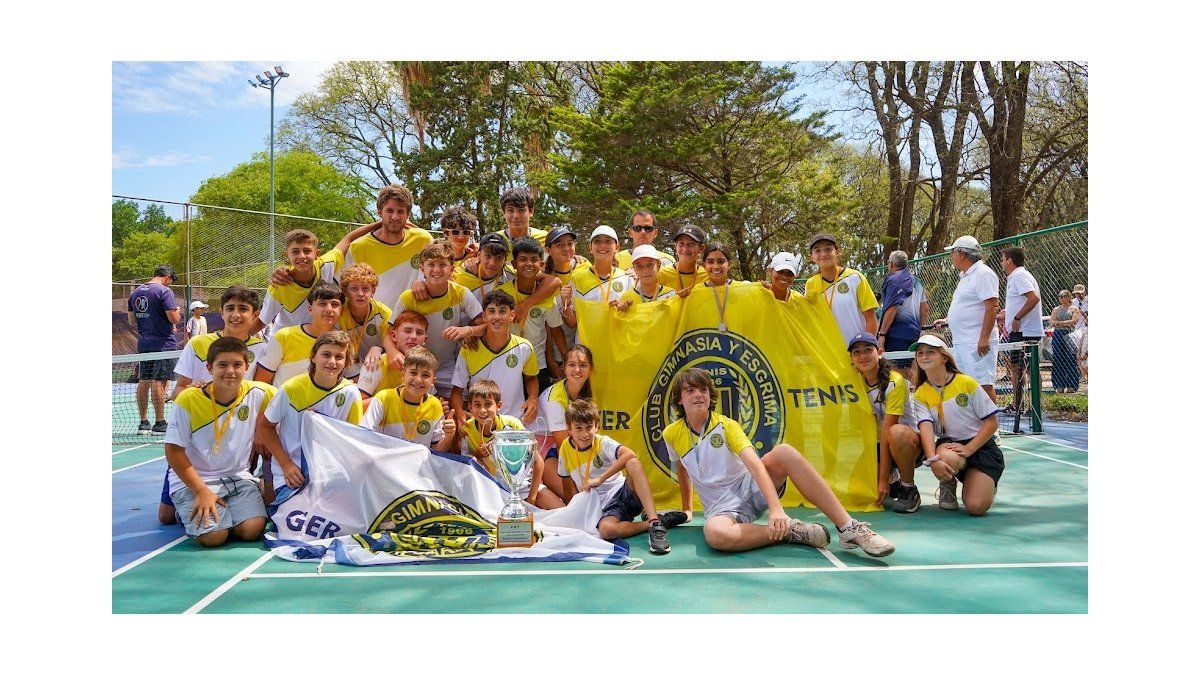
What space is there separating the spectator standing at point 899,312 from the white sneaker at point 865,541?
4775 mm

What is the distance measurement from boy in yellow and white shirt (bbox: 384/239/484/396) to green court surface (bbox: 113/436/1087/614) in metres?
1.83

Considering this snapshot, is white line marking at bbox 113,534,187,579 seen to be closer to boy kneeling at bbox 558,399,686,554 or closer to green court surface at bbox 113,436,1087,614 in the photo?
green court surface at bbox 113,436,1087,614

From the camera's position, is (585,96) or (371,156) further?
(371,156)

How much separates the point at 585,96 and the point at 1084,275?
20.9 m

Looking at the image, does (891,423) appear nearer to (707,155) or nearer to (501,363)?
(501,363)

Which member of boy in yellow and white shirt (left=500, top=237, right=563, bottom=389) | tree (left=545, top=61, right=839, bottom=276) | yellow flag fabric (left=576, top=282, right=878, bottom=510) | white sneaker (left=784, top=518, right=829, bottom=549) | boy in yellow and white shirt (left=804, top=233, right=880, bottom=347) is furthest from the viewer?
tree (left=545, top=61, right=839, bottom=276)

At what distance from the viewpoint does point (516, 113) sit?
27172mm

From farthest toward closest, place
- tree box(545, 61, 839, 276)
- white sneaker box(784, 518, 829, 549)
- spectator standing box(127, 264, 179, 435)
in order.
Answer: tree box(545, 61, 839, 276), spectator standing box(127, 264, 179, 435), white sneaker box(784, 518, 829, 549)

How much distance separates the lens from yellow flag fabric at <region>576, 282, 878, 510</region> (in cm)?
566

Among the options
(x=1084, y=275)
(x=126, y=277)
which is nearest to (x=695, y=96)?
(x=1084, y=275)

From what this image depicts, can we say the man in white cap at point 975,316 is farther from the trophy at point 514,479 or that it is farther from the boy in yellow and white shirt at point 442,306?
the trophy at point 514,479

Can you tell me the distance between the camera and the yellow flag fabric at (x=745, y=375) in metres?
5.66

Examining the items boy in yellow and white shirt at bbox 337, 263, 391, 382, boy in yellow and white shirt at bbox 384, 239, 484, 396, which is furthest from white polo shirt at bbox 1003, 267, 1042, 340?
boy in yellow and white shirt at bbox 337, 263, 391, 382

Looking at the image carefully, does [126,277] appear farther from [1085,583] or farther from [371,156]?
[1085,583]
